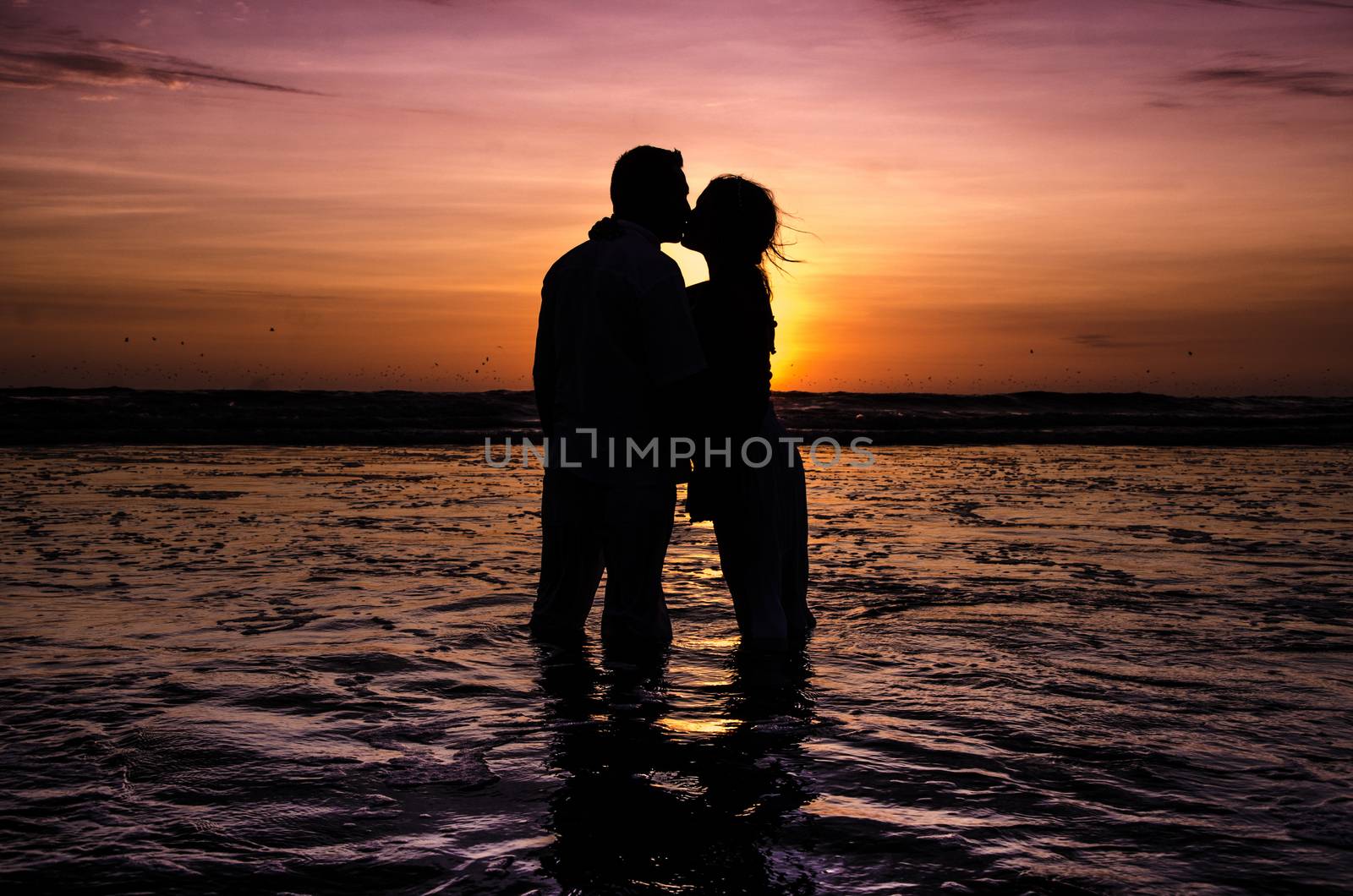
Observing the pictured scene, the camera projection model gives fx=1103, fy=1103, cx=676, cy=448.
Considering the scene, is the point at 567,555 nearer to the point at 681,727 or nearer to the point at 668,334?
the point at 668,334

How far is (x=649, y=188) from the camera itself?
4.53 m

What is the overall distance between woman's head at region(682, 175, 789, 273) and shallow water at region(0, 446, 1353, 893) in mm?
1673

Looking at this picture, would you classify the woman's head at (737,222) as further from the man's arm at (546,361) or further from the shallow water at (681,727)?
the shallow water at (681,727)

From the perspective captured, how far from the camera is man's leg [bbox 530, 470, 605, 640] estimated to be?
4.55 m

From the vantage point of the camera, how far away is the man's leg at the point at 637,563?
14.6ft

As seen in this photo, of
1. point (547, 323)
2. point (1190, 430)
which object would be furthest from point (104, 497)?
point (1190, 430)

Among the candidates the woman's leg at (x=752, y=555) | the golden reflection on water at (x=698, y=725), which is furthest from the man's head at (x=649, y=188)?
the golden reflection on water at (x=698, y=725)

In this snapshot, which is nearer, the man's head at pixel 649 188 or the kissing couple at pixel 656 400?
the kissing couple at pixel 656 400

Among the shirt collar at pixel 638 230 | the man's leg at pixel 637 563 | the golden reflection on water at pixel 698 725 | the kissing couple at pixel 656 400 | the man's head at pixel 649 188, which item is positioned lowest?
the golden reflection on water at pixel 698 725

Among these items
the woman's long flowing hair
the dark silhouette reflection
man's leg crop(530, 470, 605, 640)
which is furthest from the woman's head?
the dark silhouette reflection

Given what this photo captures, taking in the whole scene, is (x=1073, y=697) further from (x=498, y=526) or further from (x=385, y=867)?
(x=498, y=526)

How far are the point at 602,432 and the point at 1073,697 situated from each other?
203cm

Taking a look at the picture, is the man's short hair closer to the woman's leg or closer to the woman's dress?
the woman's dress

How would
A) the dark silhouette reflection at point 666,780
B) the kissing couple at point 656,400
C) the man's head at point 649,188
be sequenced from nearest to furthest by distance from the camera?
the dark silhouette reflection at point 666,780
the kissing couple at point 656,400
the man's head at point 649,188
